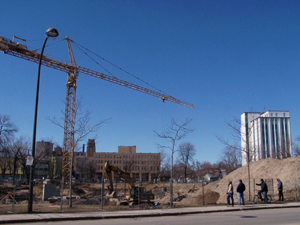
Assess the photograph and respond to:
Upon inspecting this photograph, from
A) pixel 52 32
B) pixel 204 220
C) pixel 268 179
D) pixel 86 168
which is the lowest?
pixel 86 168

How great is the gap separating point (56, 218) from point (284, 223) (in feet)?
32.3

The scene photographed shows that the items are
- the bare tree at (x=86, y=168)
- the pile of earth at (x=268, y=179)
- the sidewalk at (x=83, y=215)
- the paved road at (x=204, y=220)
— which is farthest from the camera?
the bare tree at (x=86, y=168)

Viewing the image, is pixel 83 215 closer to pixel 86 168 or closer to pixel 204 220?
pixel 204 220

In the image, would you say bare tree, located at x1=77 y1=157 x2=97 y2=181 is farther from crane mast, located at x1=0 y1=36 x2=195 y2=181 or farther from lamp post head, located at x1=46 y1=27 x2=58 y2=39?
lamp post head, located at x1=46 y1=27 x2=58 y2=39

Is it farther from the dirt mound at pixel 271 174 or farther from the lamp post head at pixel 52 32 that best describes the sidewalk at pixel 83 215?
the dirt mound at pixel 271 174

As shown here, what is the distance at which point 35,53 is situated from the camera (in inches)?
2258

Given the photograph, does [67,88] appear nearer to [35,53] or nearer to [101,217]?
[35,53]

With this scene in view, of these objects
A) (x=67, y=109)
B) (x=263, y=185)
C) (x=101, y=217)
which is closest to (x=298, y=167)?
(x=263, y=185)

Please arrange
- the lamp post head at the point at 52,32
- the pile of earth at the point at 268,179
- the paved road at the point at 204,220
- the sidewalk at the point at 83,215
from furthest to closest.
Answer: the pile of earth at the point at 268,179 → the lamp post head at the point at 52,32 → the sidewalk at the point at 83,215 → the paved road at the point at 204,220

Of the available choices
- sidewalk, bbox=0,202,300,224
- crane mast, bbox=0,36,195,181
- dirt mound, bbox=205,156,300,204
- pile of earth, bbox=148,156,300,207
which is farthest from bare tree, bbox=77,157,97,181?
sidewalk, bbox=0,202,300,224

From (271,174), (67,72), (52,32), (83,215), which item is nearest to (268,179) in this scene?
(271,174)

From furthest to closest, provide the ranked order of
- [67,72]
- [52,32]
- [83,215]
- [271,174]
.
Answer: [67,72] < [271,174] < [52,32] < [83,215]

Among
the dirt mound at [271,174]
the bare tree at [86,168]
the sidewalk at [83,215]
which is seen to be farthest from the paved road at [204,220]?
the bare tree at [86,168]

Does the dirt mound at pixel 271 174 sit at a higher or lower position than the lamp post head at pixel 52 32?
→ lower
